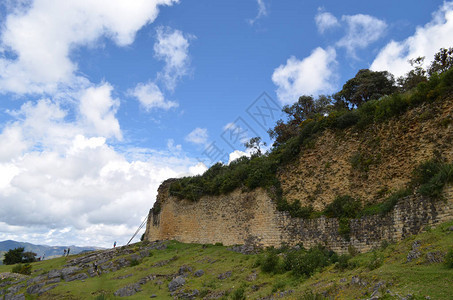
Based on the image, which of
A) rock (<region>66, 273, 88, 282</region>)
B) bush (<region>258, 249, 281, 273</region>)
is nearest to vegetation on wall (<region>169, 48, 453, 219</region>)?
bush (<region>258, 249, 281, 273</region>)

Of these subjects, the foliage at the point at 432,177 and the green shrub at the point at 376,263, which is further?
the foliage at the point at 432,177

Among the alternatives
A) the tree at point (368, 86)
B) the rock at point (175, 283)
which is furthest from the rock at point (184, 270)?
the tree at point (368, 86)

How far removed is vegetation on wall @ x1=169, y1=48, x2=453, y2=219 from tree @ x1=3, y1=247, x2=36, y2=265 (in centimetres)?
1826

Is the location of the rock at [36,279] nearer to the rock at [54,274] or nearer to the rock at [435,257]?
the rock at [54,274]

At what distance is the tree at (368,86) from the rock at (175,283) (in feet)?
76.7

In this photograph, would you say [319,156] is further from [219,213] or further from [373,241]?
[219,213]

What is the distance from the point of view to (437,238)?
27.1 ft

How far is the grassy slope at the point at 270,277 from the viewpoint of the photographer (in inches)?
262

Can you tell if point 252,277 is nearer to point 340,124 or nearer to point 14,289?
point 340,124

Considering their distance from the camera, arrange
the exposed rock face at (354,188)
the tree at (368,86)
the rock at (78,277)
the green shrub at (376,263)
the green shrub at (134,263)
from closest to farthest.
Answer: the green shrub at (376,263) < the exposed rock face at (354,188) < the rock at (78,277) < the green shrub at (134,263) < the tree at (368,86)

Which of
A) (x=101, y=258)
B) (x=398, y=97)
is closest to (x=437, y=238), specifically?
(x=398, y=97)

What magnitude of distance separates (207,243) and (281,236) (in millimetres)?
8408

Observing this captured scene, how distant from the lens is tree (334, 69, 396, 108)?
1101 inches

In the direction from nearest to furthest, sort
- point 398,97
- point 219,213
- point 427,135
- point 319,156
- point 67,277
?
point 427,135, point 398,97, point 319,156, point 67,277, point 219,213
